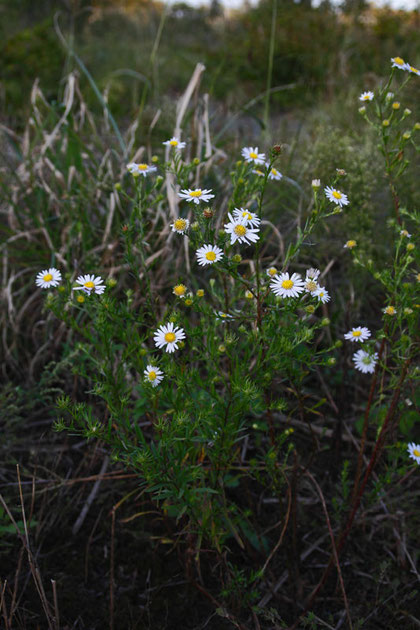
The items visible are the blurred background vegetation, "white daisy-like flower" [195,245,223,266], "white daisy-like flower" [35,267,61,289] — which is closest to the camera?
"white daisy-like flower" [195,245,223,266]

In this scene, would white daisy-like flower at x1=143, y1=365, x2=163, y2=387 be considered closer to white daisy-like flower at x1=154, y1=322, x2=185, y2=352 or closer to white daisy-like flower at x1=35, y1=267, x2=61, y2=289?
white daisy-like flower at x1=154, y1=322, x2=185, y2=352

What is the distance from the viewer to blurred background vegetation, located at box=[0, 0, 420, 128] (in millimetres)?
4613

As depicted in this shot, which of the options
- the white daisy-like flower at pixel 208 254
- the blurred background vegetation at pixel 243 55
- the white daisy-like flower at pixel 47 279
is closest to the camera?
the white daisy-like flower at pixel 208 254

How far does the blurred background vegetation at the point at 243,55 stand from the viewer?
461cm

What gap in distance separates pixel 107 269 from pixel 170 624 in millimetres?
1277

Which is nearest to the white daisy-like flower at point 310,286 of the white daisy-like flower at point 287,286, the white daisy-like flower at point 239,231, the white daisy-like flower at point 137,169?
the white daisy-like flower at point 287,286

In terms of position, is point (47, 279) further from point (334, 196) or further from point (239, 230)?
point (334, 196)

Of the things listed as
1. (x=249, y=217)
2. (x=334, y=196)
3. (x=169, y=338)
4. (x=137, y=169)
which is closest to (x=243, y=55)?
(x=137, y=169)

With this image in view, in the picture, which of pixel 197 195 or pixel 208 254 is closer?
pixel 208 254

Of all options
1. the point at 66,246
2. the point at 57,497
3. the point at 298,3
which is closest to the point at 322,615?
the point at 57,497

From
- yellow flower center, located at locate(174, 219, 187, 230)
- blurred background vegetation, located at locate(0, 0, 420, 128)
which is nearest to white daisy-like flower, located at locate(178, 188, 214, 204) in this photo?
yellow flower center, located at locate(174, 219, 187, 230)

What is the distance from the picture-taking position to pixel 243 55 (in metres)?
6.06

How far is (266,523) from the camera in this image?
172 cm

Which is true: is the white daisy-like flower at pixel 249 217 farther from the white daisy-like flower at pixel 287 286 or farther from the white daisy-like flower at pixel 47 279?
the white daisy-like flower at pixel 47 279
